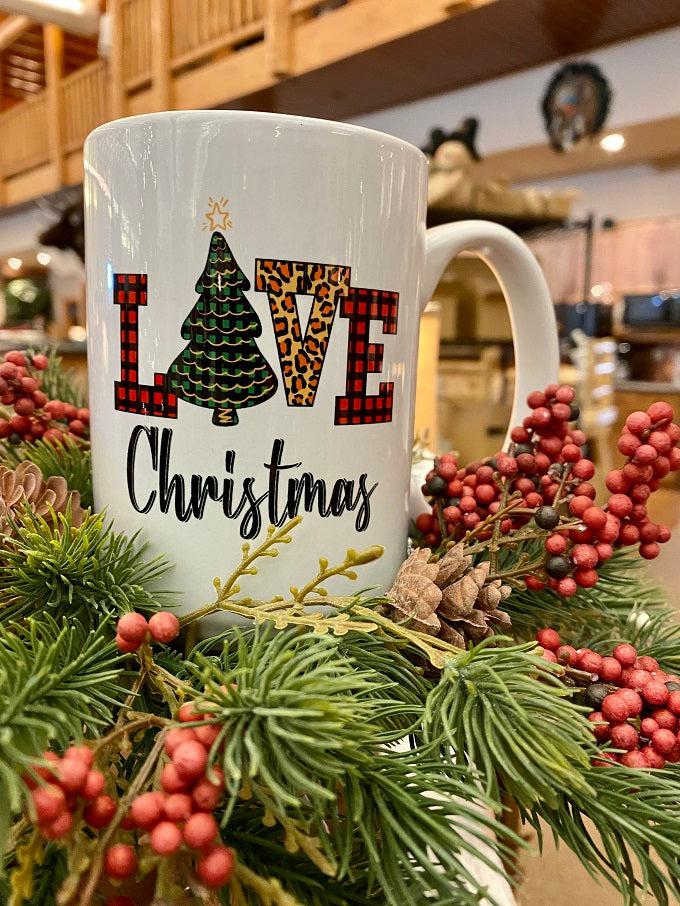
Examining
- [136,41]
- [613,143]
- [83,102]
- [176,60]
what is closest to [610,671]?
[176,60]

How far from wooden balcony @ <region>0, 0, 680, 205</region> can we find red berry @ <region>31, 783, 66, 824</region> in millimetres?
2052

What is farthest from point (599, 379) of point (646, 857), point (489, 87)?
point (646, 857)

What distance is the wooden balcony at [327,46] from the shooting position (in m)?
1.91

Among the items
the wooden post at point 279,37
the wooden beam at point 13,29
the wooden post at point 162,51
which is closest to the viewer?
the wooden post at point 279,37

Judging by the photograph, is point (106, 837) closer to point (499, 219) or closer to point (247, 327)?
point (247, 327)

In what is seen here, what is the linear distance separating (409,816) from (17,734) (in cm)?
12

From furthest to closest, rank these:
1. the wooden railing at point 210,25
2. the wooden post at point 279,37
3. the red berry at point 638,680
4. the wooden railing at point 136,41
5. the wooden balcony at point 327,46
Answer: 1. the wooden railing at point 136,41
2. the wooden railing at point 210,25
3. the wooden post at point 279,37
4. the wooden balcony at point 327,46
5. the red berry at point 638,680

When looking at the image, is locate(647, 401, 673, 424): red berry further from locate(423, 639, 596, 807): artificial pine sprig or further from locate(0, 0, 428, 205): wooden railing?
locate(0, 0, 428, 205): wooden railing

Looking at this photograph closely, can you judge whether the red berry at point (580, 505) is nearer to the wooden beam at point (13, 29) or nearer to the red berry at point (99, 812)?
the red berry at point (99, 812)

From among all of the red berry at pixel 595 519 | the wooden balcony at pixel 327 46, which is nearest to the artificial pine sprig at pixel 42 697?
the red berry at pixel 595 519

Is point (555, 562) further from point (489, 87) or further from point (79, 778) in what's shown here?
point (489, 87)

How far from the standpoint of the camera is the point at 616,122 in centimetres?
230

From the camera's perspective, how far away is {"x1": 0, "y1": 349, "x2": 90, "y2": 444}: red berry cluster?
0.40m

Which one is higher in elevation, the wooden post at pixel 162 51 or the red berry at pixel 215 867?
the wooden post at pixel 162 51
